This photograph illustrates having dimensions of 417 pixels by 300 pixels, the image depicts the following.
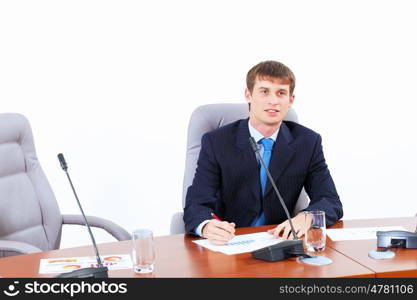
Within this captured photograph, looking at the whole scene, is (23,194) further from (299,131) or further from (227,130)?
(299,131)

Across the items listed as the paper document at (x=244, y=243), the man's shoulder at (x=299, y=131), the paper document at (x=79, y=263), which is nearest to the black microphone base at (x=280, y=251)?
the paper document at (x=244, y=243)

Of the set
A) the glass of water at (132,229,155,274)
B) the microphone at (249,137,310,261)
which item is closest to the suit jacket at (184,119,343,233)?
the microphone at (249,137,310,261)

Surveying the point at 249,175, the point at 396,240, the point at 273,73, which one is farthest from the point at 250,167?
the point at 396,240

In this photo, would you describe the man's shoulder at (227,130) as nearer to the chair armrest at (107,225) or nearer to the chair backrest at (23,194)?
the chair armrest at (107,225)

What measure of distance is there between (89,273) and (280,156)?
1188 millimetres

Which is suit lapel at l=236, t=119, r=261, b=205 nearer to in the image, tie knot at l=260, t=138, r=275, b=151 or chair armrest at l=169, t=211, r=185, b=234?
tie knot at l=260, t=138, r=275, b=151

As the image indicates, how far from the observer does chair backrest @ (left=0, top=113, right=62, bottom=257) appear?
9.41ft

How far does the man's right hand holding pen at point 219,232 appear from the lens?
2.24m

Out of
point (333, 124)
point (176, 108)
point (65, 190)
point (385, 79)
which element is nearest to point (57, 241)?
point (65, 190)

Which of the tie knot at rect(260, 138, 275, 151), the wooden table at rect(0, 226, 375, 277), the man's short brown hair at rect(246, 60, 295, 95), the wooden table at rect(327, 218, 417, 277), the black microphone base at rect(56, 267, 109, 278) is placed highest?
the man's short brown hair at rect(246, 60, 295, 95)

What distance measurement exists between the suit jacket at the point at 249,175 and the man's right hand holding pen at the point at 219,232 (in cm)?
34

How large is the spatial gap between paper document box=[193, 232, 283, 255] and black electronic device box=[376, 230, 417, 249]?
1.12 ft

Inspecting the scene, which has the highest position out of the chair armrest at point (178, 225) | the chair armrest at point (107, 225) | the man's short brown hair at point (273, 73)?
the man's short brown hair at point (273, 73)

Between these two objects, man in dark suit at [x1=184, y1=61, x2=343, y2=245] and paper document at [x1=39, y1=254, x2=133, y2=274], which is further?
man in dark suit at [x1=184, y1=61, x2=343, y2=245]
